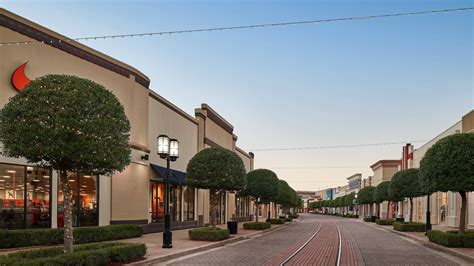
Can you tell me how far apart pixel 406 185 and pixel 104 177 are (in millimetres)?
22460

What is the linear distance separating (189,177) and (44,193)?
297 inches

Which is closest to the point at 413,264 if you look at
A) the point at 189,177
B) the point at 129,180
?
the point at 189,177

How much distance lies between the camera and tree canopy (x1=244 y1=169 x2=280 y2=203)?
120ft

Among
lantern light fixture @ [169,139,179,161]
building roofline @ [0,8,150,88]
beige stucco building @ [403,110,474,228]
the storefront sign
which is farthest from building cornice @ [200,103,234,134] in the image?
the storefront sign

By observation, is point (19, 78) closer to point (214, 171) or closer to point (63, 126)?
point (63, 126)

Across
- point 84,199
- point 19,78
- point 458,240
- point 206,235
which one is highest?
point 19,78

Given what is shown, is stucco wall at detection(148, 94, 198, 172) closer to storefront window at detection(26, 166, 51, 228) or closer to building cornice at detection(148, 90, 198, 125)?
building cornice at detection(148, 90, 198, 125)

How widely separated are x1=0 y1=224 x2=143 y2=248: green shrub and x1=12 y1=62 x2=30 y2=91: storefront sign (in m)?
5.09

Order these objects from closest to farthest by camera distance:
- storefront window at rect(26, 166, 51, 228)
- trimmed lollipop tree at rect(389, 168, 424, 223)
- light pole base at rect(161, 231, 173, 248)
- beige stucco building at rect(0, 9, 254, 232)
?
beige stucco building at rect(0, 9, 254, 232)
storefront window at rect(26, 166, 51, 228)
light pole base at rect(161, 231, 173, 248)
trimmed lollipop tree at rect(389, 168, 424, 223)

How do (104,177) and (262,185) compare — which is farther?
(262,185)

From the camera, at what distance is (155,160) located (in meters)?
28.7

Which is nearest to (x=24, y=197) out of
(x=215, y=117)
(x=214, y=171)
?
(x=214, y=171)

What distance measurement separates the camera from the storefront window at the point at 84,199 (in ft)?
69.5

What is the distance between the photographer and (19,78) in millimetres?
17578
